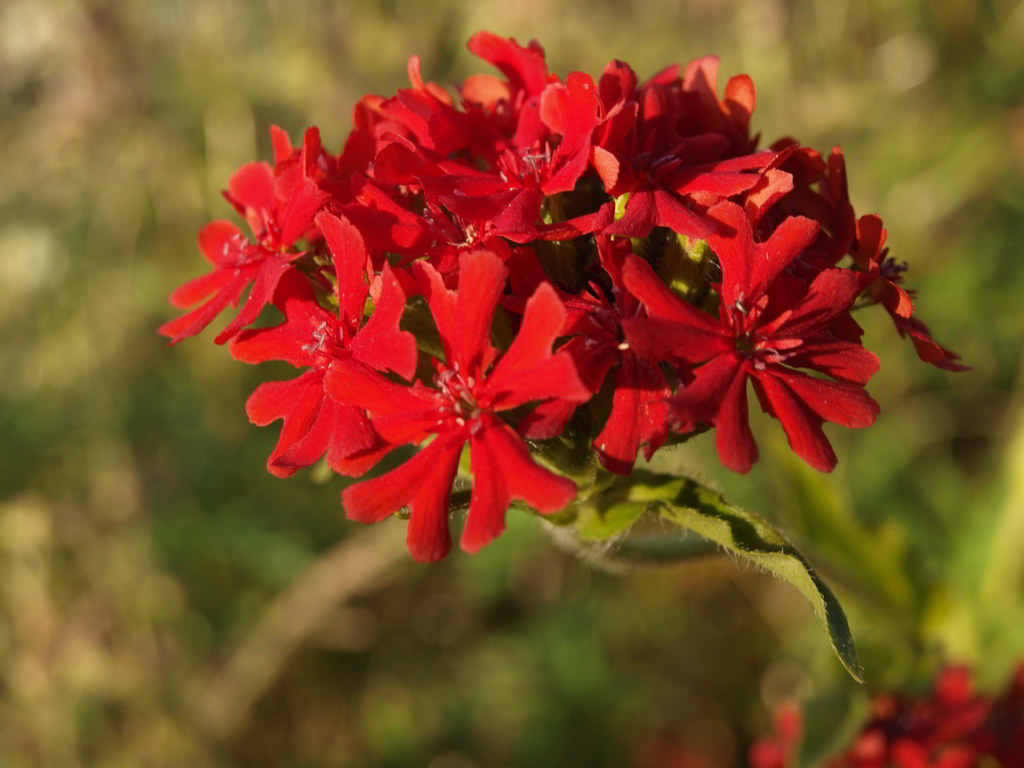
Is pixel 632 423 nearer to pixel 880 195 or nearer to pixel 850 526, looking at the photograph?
pixel 850 526

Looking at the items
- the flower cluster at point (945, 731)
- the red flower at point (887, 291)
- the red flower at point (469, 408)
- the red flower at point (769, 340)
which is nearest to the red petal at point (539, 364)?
the red flower at point (469, 408)

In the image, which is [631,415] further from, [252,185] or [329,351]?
[252,185]

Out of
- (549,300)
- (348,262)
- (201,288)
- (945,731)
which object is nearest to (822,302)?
(549,300)

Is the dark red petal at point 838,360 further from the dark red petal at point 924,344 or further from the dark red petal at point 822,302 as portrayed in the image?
the dark red petal at point 924,344

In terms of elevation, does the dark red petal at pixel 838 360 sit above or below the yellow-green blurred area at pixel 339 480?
above

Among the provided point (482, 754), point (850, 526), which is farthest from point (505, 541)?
point (850, 526)

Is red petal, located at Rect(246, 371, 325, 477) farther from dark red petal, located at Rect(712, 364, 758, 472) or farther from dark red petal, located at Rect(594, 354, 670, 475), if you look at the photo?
dark red petal, located at Rect(712, 364, 758, 472)
